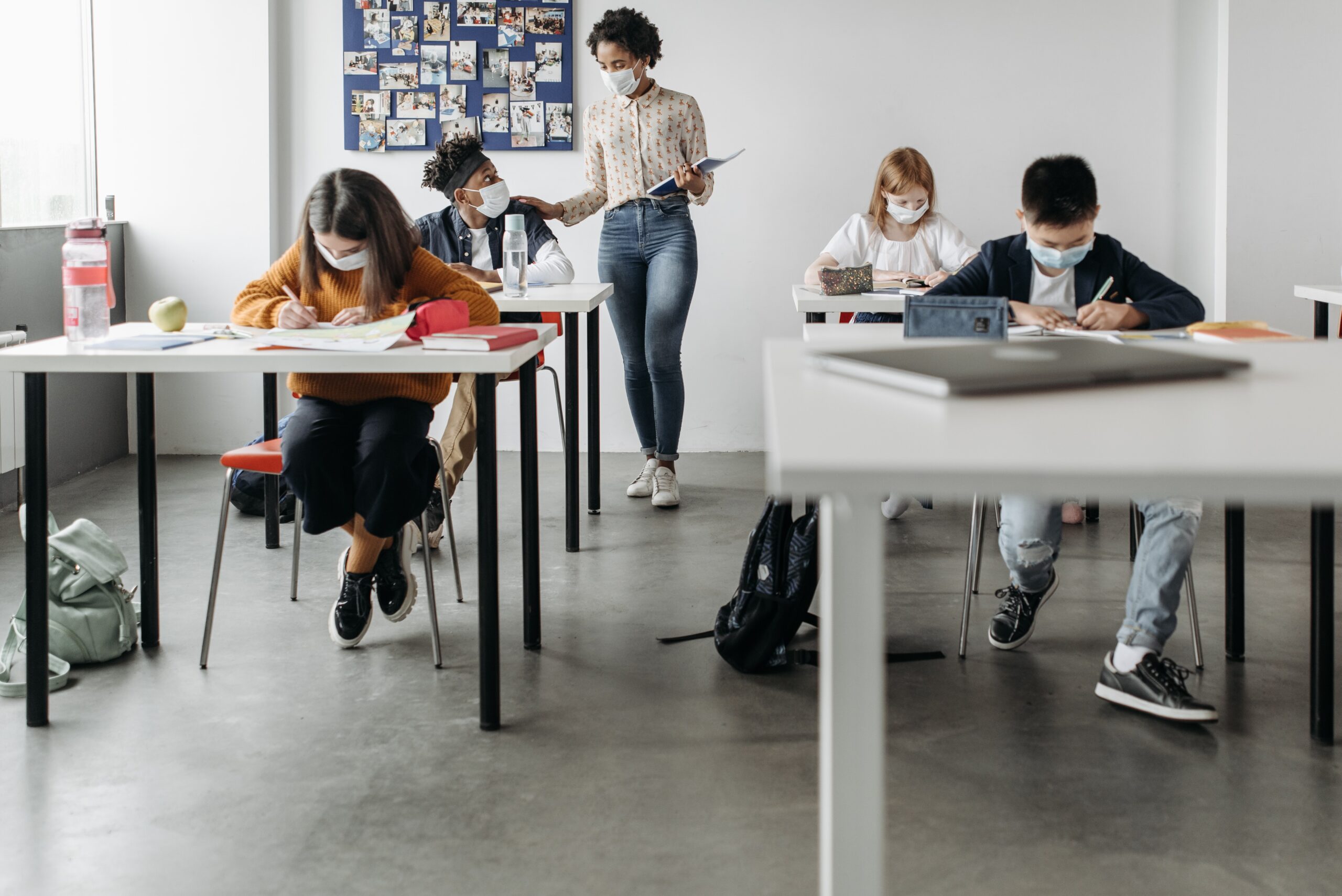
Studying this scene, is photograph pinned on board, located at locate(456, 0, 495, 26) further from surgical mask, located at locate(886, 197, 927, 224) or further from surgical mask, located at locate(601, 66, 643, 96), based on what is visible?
surgical mask, located at locate(886, 197, 927, 224)

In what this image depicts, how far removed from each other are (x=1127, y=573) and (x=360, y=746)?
1.97m

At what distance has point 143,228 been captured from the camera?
4699mm

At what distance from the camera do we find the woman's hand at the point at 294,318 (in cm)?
220

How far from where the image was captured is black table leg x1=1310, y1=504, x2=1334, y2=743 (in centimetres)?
193

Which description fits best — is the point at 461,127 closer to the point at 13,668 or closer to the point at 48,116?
the point at 48,116

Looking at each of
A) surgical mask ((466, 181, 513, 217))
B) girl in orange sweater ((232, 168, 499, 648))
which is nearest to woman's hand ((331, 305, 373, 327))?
girl in orange sweater ((232, 168, 499, 648))

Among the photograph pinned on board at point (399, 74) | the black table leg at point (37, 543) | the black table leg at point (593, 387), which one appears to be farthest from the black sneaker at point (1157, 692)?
the photograph pinned on board at point (399, 74)

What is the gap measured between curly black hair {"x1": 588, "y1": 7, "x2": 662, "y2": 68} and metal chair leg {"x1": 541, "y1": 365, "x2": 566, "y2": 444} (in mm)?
1011

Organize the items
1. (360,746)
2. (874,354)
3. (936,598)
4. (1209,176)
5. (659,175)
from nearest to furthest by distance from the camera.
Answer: (874,354) → (360,746) → (936,598) → (659,175) → (1209,176)

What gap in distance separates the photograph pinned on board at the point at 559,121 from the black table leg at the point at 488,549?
2.89m

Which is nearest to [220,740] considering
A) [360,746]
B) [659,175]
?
[360,746]

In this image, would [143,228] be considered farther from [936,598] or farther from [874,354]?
[874,354]

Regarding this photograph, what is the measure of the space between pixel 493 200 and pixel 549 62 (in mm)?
1340

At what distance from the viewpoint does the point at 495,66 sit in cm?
470
